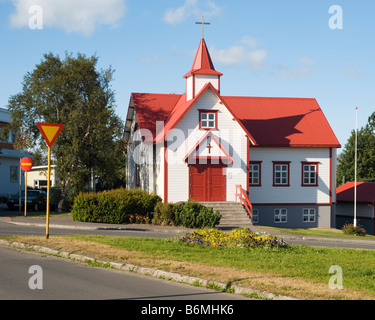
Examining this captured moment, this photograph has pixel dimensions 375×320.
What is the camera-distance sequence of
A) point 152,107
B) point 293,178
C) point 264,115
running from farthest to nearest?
point 264,115 → point 152,107 → point 293,178

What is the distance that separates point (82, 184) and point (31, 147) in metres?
4.31

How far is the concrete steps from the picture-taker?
30109 mm

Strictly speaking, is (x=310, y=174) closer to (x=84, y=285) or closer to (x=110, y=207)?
(x=110, y=207)

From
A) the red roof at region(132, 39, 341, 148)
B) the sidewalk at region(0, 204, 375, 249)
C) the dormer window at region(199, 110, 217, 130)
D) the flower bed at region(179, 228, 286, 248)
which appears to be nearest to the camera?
the flower bed at region(179, 228, 286, 248)

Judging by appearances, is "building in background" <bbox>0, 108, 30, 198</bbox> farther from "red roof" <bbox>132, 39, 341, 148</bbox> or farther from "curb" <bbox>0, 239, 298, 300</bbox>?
"curb" <bbox>0, 239, 298, 300</bbox>

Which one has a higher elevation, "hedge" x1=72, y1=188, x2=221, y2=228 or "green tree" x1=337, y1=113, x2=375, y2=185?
"green tree" x1=337, y1=113, x2=375, y2=185

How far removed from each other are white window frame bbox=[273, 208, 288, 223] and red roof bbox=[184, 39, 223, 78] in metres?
10.2

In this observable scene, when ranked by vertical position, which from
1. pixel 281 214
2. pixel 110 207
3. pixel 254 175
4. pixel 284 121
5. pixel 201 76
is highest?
pixel 201 76

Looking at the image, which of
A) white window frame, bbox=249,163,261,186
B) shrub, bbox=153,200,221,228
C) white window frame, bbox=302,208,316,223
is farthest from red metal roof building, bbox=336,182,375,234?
shrub, bbox=153,200,221,228

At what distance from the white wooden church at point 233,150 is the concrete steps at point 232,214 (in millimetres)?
1149

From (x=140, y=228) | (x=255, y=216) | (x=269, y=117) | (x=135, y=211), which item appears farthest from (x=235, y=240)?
(x=269, y=117)

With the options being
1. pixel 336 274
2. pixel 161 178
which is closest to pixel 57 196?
pixel 161 178

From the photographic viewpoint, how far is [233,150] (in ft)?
108

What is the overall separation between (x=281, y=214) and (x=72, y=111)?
15.5m
